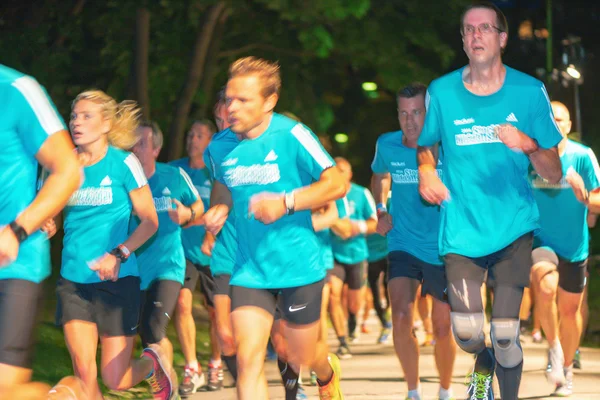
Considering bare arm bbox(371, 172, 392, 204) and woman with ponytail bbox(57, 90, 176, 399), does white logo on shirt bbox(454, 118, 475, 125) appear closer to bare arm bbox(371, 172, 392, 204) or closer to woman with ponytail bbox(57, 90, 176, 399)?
woman with ponytail bbox(57, 90, 176, 399)

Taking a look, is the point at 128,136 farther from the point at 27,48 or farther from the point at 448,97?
the point at 27,48

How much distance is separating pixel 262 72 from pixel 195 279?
473cm

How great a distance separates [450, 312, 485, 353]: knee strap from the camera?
278 inches

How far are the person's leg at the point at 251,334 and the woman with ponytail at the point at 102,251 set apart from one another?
0.95 metres

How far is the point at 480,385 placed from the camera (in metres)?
7.27

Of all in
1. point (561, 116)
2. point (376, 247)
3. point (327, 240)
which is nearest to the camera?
point (561, 116)

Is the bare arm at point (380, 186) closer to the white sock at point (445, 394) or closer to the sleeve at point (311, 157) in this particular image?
the white sock at point (445, 394)

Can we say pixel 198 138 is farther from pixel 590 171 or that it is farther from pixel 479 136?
pixel 479 136

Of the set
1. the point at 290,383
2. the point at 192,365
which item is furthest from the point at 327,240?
the point at 290,383

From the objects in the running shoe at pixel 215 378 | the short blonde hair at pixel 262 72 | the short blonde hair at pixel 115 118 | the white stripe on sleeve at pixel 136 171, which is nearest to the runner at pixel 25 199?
the short blonde hair at pixel 262 72

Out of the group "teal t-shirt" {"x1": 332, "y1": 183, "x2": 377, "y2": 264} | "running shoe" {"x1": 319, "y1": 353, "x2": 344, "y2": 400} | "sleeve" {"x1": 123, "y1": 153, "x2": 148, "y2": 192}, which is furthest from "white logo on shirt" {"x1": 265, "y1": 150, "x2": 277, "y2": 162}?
"teal t-shirt" {"x1": 332, "y1": 183, "x2": 377, "y2": 264}

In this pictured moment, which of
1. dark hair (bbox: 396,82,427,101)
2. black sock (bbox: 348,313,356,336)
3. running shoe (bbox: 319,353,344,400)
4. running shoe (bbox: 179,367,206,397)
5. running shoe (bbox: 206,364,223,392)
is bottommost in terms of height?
black sock (bbox: 348,313,356,336)

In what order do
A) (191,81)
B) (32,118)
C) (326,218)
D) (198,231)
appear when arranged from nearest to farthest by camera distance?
1. (32,118)
2. (326,218)
3. (198,231)
4. (191,81)

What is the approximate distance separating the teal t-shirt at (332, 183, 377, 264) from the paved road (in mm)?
1476
